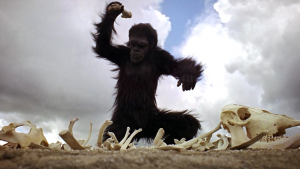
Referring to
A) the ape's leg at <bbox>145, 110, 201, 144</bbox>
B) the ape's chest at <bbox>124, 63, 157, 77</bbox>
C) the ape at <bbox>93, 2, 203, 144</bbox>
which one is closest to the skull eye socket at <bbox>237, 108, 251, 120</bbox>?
the ape at <bbox>93, 2, 203, 144</bbox>

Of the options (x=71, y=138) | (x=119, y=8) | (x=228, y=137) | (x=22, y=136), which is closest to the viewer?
(x=71, y=138)

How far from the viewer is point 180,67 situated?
155 inches

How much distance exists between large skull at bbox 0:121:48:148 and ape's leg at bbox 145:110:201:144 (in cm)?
171

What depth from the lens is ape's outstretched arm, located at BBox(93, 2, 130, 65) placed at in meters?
4.00

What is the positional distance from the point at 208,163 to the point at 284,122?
5.06ft

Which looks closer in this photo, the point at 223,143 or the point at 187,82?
the point at 223,143

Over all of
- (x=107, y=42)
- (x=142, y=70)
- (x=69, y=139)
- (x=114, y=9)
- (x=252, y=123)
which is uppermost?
(x=114, y=9)

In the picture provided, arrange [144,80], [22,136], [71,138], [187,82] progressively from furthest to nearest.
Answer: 1. [144,80]
2. [187,82]
3. [22,136]
4. [71,138]

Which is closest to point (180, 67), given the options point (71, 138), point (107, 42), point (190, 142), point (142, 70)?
point (142, 70)

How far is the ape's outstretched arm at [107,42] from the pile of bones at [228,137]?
1884 mm

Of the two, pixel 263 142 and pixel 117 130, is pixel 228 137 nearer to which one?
pixel 263 142

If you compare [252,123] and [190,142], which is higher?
[252,123]

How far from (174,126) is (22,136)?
80.8 inches

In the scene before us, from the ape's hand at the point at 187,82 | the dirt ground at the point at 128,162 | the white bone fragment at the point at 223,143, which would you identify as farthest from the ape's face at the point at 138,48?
the dirt ground at the point at 128,162
